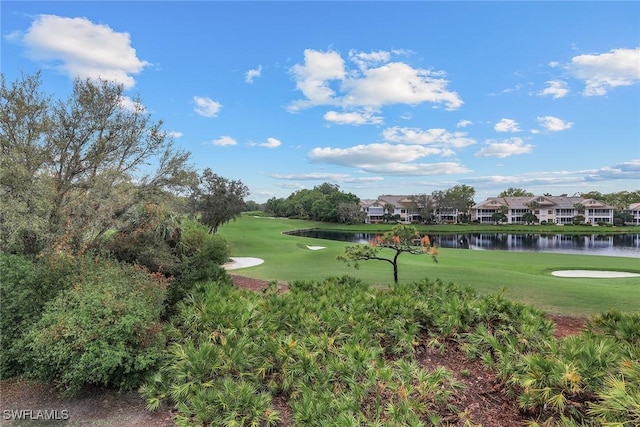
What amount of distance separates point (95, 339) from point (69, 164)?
268 inches

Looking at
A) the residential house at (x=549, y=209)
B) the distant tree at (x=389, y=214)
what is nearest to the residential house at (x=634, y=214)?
the residential house at (x=549, y=209)

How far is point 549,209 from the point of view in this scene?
8919 cm

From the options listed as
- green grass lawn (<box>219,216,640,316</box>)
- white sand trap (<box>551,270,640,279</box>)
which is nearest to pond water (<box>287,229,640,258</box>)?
green grass lawn (<box>219,216,640,316</box>)

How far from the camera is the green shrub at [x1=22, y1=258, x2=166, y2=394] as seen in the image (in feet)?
17.9

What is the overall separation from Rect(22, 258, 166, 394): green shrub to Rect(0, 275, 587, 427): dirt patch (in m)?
0.27

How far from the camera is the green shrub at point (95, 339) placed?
545 centimetres

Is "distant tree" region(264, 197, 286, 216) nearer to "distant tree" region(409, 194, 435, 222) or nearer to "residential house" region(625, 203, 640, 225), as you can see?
"distant tree" region(409, 194, 435, 222)

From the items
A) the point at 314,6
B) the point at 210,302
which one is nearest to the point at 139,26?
the point at 314,6

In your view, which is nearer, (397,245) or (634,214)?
(397,245)

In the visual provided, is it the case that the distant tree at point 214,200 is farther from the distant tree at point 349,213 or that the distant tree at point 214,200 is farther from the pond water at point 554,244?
the distant tree at point 349,213

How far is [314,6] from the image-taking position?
55.7 feet

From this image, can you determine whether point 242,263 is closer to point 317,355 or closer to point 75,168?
point 75,168

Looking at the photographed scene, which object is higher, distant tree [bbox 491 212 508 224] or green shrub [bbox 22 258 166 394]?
distant tree [bbox 491 212 508 224]

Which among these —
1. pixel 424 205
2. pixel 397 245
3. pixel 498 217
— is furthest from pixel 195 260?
pixel 498 217
